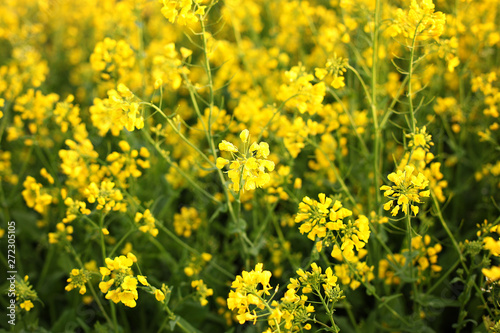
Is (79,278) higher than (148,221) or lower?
lower

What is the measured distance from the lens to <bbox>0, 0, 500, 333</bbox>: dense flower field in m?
2.20

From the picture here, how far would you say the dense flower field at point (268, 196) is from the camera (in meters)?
2.20

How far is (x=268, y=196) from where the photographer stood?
2.97 m

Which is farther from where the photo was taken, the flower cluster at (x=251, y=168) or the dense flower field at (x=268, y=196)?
the dense flower field at (x=268, y=196)

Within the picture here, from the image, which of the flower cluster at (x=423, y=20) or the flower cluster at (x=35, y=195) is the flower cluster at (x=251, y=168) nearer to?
the flower cluster at (x=423, y=20)

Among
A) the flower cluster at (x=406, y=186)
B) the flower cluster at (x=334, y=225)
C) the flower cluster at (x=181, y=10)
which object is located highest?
the flower cluster at (x=181, y=10)

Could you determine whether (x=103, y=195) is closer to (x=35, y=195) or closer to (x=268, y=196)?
(x=35, y=195)

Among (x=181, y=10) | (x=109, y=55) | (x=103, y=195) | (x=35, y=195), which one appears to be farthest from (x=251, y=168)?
(x=35, y=195)

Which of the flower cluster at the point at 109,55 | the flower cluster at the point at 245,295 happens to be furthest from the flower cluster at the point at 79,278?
the flower cluster at the point at 109,55

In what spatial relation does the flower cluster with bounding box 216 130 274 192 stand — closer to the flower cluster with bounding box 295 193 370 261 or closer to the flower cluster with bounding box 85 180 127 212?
the flower cluster with bounding box 295 193 370 261

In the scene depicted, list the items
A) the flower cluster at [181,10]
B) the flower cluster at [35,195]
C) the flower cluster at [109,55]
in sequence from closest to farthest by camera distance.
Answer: the flower cluster at [181,10] → the flower cluster at [35,195] → the flower cluster at [109,55]

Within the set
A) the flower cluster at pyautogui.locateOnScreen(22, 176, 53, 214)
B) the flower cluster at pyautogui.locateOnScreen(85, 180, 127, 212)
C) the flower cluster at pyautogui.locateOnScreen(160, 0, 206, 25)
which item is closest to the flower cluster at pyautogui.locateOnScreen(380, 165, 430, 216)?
the flower cluster at pyautogui.locateOnScreen(160, 0, 206, 25)

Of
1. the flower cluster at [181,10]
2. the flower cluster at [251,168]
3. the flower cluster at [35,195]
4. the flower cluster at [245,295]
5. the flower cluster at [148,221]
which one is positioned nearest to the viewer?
the flower cluster at [245,295]

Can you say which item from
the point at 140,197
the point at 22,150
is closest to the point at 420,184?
the point at 140,197
